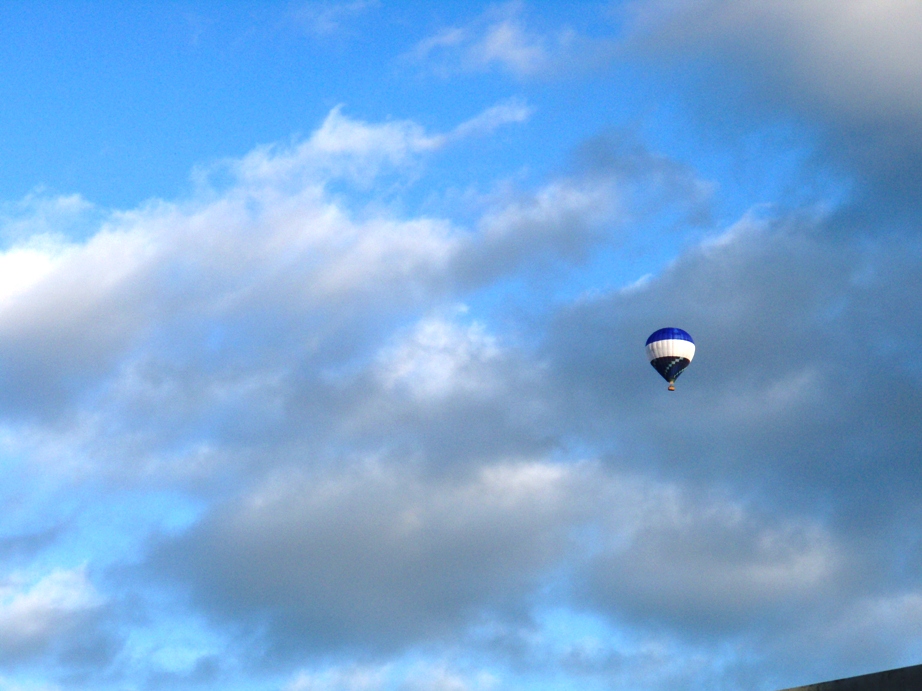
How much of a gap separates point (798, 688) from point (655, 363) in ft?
225

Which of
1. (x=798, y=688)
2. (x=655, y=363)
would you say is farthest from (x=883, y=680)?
(x=655, y=363)

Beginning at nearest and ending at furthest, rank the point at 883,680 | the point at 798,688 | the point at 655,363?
the point at 883,680 < the point at 798,688 < the point at 655,363

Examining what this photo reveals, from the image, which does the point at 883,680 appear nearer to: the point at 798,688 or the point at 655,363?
the point at 798,688

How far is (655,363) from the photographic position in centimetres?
13538

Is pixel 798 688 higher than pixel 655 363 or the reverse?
the reverse

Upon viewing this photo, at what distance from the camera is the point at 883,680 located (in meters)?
63.8

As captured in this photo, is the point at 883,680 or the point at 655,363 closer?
the point at 883,680

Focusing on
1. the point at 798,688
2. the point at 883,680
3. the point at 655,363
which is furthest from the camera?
the point at 655,363

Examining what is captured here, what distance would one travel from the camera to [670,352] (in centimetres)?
13450

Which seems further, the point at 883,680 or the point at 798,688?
the point at 798,688

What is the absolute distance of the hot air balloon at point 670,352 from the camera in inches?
5300

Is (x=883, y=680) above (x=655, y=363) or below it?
below

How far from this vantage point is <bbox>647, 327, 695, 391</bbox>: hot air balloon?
135m
